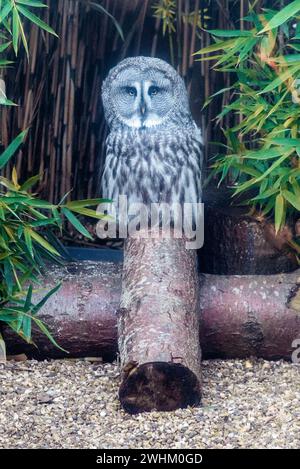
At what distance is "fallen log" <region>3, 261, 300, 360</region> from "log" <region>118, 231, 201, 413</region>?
11cm

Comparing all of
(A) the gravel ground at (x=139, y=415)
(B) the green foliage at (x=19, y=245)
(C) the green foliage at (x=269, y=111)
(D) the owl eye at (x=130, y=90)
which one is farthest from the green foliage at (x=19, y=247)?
(D) the owl eye at (x=130, y=90)

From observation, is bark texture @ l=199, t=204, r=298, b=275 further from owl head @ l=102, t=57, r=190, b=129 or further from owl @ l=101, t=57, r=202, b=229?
owl head @ l=102, t=57, r=190, b=129

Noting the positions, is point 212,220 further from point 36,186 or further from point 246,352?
point 36,186

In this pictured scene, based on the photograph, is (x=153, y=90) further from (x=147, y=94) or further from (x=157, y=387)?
(x=157, y=387)

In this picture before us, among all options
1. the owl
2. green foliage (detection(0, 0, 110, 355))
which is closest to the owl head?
the owl

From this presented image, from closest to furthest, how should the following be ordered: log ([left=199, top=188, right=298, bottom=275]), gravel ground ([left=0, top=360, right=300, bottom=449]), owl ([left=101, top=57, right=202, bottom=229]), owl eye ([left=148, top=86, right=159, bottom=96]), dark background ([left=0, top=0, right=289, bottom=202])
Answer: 1. gravel ground ([left=0, top=360, right=300, bottom=449])
2. log ([left=199, top=188, right=298, bottom=275])
3. owl ([left=101, top=57, right=202, bottom=229])
4. owl eye ([left=148, top=86, right=159, bottom=96])
5. dark background ([left=0, top=0, right=289, bottom=202])

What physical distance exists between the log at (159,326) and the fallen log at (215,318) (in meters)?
0.11

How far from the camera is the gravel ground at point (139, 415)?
238cm

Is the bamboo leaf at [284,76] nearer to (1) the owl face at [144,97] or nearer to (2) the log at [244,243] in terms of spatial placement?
(2) the log at [244,243]

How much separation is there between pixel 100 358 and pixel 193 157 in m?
0.79

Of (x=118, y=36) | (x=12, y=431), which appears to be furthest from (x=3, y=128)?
(x=12, y=431)

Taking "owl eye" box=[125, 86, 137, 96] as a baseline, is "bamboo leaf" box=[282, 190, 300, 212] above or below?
below

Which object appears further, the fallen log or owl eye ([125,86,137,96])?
owl eye ([125,86,137,96])

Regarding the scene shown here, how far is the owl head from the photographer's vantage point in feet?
10.8
